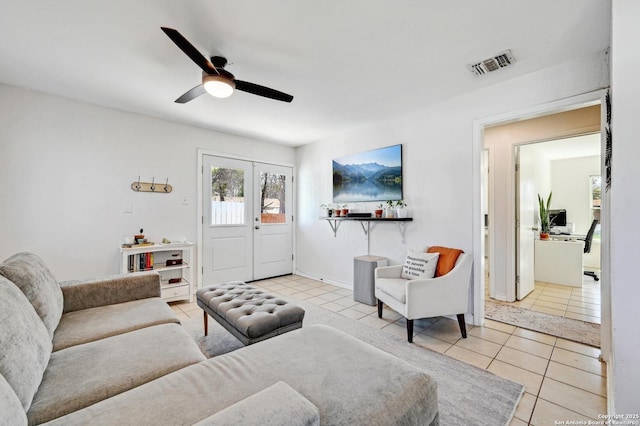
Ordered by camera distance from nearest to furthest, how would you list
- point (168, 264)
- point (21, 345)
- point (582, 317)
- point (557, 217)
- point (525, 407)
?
point (21, 345), point (525, 407), point (582, 317), point (168, 264), point (557, 217)

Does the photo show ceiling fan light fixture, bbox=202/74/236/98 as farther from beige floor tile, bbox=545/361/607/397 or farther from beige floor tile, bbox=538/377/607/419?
beige floor tile, bbox=545/361/607/397

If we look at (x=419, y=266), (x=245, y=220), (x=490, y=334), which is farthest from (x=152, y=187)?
(x=490, y=334)

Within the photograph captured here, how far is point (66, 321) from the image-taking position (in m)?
1.77

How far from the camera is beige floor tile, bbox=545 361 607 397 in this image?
5.93ft

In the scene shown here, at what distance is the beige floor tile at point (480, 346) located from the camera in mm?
2289

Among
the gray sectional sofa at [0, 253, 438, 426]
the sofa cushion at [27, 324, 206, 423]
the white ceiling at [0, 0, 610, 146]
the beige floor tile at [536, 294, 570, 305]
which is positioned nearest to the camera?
the gray sectional sofa at [0, 253, 438, 426]

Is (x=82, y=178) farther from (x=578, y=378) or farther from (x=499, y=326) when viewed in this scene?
(x=578, y=378)

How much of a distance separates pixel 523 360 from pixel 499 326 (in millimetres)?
681

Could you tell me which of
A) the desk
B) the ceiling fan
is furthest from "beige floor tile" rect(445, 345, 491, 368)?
the desk

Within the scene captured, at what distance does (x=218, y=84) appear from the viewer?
6.88 ft

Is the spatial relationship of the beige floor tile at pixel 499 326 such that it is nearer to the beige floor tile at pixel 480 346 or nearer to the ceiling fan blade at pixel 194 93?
the beige floor tile at pixel 480 346

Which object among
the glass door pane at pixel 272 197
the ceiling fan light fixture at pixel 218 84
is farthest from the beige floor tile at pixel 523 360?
the glass door pane at pixel 272 197

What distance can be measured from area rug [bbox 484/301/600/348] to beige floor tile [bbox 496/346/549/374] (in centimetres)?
61

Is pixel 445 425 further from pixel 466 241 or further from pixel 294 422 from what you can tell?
pixel 466 241
